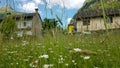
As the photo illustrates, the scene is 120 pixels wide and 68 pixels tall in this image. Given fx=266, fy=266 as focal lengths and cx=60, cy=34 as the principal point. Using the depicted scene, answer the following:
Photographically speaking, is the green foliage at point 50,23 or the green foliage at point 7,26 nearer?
the green foliage at point 7,26

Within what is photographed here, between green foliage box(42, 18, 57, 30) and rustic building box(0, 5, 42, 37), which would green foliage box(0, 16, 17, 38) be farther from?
green foliage box(42, 18, 57, 30)

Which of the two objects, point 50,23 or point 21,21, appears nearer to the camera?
point 21,21

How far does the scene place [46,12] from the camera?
3.37 meters

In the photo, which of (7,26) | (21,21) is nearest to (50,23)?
(7,26)

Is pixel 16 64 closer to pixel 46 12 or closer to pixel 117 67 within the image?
pixel 46 12

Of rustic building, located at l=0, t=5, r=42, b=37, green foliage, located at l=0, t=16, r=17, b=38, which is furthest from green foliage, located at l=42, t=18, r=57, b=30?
green foliage, located at l=0, t=16, r=17, b=38

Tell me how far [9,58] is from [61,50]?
0.76 m

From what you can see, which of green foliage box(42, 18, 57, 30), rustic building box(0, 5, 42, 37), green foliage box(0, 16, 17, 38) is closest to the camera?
green foliage box(0, 16, 17, 38)

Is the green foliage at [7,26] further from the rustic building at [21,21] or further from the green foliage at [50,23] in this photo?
the green foliage at [50,23]

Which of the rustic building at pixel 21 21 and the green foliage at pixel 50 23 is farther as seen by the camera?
the green foliage at pixel 50 23

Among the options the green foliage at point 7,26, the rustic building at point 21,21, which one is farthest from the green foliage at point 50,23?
the green foliage at point 7,26

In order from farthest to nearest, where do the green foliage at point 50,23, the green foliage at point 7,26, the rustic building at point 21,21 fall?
the green foliage at point 50,23 → the rustic building at point 21,21 → the green foliage at point 7,26

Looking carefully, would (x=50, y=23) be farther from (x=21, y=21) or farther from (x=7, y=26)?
(x=21, y=21)

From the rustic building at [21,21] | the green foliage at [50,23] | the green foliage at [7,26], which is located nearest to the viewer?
the green foliage at [7,26]
